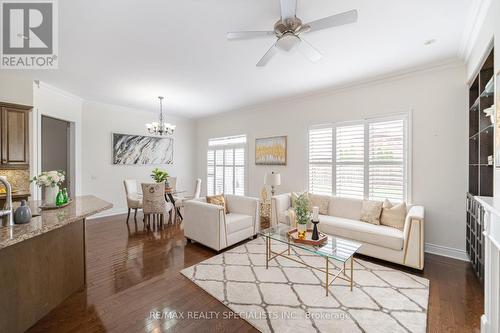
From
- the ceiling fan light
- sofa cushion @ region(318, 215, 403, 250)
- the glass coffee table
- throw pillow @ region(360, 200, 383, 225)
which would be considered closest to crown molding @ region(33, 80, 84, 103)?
the ceiling fan light

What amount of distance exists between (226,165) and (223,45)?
160 inches

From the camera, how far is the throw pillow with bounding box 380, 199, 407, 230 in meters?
3.18

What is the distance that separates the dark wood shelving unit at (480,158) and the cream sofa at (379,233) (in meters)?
0.52

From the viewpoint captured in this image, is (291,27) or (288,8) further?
(291,27)

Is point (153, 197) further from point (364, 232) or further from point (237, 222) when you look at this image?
point (364, 232)

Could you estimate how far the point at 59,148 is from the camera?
16.7ft

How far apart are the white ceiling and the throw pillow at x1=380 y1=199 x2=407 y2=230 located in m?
2.18

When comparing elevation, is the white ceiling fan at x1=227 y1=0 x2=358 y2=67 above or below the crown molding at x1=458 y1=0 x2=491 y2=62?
below

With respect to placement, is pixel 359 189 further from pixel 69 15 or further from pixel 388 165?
pixel 69 15

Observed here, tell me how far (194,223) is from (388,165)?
136 inches

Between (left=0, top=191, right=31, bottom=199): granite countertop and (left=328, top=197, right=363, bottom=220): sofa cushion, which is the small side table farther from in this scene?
(left=0, top=191, right=31, bottom=199): granite countertop

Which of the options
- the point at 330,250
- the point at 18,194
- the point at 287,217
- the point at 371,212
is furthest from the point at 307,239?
the point at 18,194

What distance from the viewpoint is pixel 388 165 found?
12.0ft

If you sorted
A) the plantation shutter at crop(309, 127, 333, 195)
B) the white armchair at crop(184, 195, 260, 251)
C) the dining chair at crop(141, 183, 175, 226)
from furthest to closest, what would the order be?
the dining chair at crop(141, 183, 175, 226), the plantation shutter at crop(309, 127, 333, 195), the white armchair at crop(184, 195, 260, 251)
